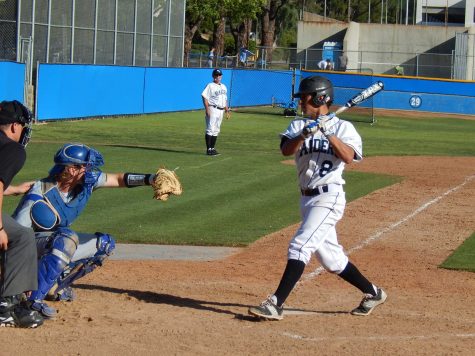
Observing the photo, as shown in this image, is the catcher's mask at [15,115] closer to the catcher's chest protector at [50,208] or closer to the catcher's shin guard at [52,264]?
the catcher's chest protector at [50,208]

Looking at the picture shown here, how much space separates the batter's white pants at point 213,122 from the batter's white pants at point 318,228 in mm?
12808

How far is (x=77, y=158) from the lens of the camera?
280 inches

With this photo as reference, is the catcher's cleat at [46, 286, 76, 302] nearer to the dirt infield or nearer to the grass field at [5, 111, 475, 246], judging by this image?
the dirt infield

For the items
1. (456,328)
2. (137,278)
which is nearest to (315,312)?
(456,328)

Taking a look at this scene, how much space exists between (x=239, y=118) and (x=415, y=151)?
10.5 meters

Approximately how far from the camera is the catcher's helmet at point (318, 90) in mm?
7191

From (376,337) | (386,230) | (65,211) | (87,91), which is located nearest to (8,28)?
(87,91)

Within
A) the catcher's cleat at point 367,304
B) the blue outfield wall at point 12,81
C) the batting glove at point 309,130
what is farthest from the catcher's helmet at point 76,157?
the blue outfield wall at point 12,81

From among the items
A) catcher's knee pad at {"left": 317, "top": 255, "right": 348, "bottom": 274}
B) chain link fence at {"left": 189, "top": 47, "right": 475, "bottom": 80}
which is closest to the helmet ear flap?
catcher's knee pad at {"left": 317, "top": 255, "right": 348, "bottom": 274}

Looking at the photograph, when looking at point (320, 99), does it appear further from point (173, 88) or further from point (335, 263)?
point (173, 88)

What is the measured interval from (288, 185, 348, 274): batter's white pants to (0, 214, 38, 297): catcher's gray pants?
2021 millimetres

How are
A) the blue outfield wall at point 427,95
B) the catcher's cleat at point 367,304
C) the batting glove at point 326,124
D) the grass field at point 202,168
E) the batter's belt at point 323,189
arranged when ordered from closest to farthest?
the batting glove at point 326,124
the batter's belt at point 323,189
the catcher's cleat at point 367,304
the grass field at point 202,168
the blue outfield wall at point 427,95

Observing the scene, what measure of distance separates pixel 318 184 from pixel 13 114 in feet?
7.98

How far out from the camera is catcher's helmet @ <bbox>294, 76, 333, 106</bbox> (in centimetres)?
719
